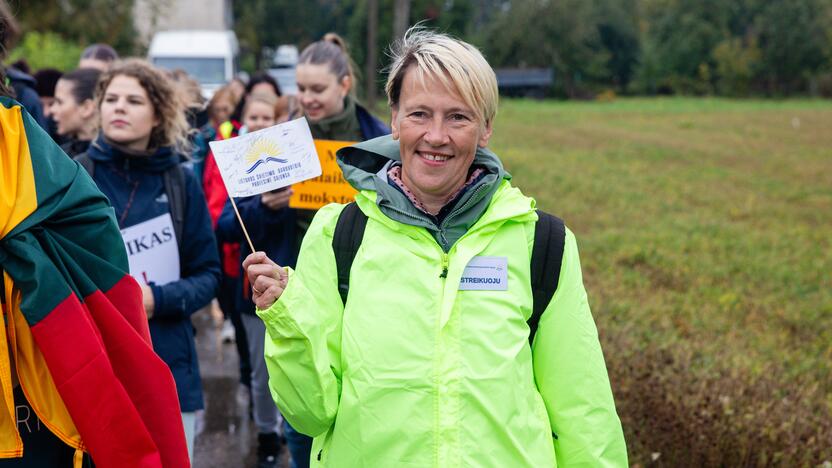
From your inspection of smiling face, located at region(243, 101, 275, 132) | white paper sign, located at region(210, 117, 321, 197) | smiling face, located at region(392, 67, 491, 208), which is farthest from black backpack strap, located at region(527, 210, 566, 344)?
smiling face, located at region(243, 101, 275, 132)

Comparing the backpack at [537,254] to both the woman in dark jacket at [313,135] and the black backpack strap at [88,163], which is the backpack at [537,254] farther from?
the woman in dark jacket at [313,135]

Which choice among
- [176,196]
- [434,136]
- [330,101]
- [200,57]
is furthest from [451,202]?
[200,57]

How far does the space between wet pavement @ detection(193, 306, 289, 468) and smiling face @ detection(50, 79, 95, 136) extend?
1893 mm

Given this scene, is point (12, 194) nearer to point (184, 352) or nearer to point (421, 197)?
point (421, 197)

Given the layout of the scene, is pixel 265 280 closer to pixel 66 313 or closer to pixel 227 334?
pixel 66 313

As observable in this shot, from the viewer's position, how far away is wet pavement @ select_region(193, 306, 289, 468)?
16.1 feet

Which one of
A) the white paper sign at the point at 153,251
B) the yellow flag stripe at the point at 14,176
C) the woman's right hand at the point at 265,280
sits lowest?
the white paper sign at the point at 153,251

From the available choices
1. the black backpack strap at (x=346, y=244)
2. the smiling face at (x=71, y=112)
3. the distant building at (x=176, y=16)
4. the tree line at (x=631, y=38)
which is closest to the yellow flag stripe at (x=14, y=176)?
the black backpack strap at (x=346, y=244)

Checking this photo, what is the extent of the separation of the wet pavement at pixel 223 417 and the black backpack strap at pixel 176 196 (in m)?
→ 1.86

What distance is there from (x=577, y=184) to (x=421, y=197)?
1245 centimetres

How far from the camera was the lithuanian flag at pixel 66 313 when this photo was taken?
1.84 m

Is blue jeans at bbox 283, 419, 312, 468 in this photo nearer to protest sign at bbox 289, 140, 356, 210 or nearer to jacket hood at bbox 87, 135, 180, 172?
protest sign at bbox 289, 140, 356, 210

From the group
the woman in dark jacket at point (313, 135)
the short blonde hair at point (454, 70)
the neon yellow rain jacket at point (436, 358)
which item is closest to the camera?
the neon yellow rain jacket at point (436, 358)

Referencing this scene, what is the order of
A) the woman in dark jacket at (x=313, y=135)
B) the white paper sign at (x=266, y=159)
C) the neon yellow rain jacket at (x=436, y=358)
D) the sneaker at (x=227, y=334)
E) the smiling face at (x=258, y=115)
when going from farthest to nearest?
the sneaker at (x=227, y=334)
the smiling face at (x=258, y=115)
the woman in dark jacket at (x=313, y=135)
the white paper sign at (x=266, y=159)
the neon yellow rain jacket at (x=436, y=358)
